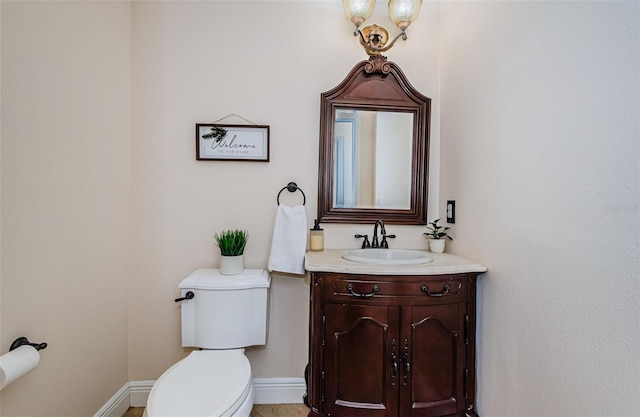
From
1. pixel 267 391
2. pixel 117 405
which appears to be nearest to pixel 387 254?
pixel 267 391

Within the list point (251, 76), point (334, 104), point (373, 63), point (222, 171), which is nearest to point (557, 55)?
point (373, 63)

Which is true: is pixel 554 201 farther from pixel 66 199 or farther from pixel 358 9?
pixel 66 199

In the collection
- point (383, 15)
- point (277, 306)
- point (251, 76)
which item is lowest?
point (277, 306)

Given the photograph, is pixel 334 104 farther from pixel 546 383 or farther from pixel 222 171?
pixel 546 383

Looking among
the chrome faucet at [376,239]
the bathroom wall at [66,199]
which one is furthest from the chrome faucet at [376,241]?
the bathroom wall at [66,199]

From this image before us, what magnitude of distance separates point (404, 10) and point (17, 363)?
225cm

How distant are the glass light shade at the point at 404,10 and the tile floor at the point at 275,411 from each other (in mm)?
2224

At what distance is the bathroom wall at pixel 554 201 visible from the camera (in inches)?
32.3

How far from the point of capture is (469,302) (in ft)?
4.56

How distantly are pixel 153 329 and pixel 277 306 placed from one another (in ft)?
2.41

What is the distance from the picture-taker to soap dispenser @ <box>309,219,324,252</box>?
1.71m

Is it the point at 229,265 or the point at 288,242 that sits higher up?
the point at 288,242

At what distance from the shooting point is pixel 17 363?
97cm

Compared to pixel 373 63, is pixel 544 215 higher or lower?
lower
